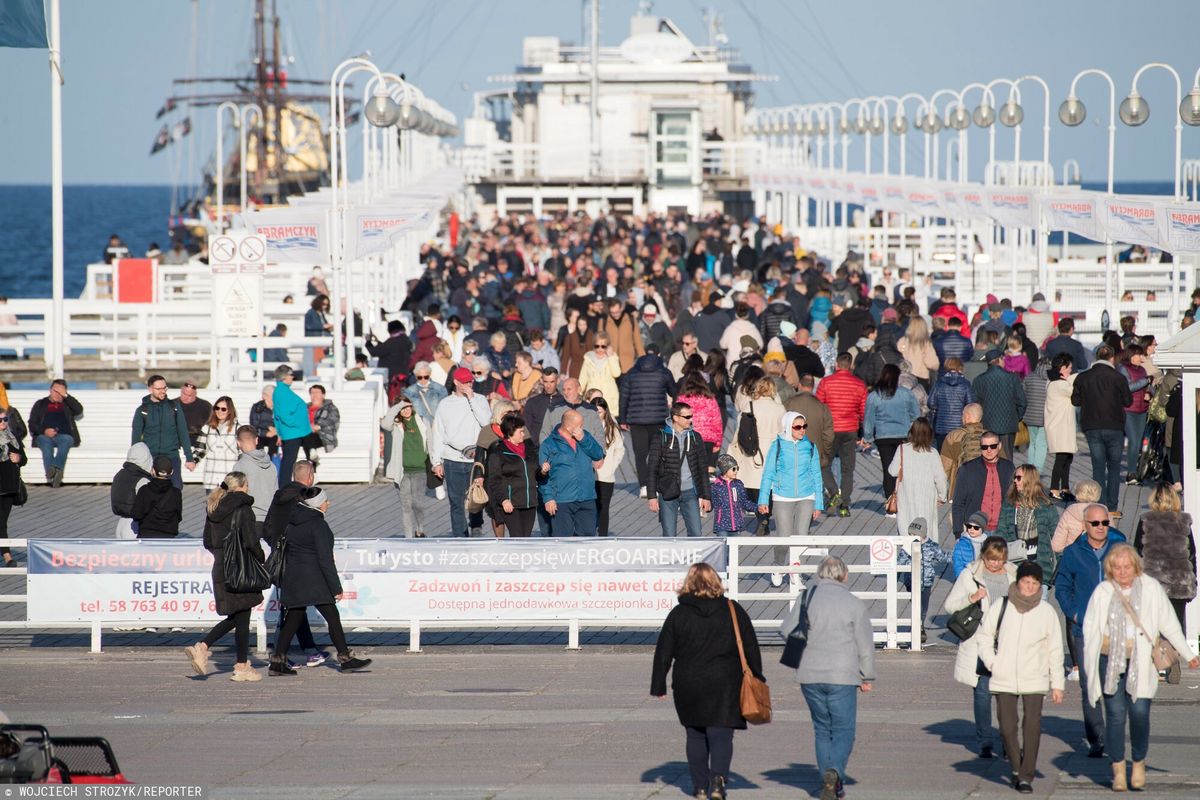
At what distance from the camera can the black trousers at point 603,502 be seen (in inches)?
597

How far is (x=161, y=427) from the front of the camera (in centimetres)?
1656

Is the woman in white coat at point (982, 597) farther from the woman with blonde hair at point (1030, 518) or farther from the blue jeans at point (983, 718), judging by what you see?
the woman with blonde hair at point (1030, 518)

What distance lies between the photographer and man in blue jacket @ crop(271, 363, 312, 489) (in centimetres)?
1756

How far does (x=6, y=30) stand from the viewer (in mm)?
18891

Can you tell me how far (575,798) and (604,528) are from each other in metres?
7.07

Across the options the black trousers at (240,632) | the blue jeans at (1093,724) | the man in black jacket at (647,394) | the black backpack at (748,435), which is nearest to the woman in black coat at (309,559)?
the black trousers at (240,632)

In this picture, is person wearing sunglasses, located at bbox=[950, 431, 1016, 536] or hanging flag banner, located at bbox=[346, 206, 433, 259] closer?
person wearing sunglasses, located at bbox=[950, 431, 1016, 536]

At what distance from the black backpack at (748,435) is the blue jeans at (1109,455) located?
4021 millimetres

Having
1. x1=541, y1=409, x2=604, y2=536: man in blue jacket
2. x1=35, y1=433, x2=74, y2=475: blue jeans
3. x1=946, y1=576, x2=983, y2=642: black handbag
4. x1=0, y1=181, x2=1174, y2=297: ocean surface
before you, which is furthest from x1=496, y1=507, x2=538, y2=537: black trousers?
x1=0, y1=181, x2=1174, y2=297: ocean surface

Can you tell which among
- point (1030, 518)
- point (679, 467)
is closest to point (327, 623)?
point (679, 467)

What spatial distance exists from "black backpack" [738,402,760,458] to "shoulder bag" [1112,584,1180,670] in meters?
6.11

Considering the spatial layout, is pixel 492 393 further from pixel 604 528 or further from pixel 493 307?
pixel 493 307

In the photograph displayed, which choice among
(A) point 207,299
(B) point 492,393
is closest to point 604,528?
(B) point 492,393

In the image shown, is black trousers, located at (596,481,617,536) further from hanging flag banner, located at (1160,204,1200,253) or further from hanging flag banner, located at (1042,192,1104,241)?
hanging flag banner, located at (1042,192,1104,241)
